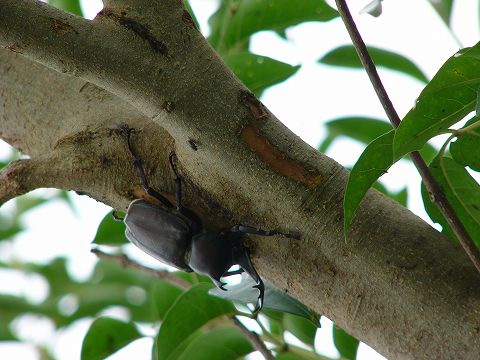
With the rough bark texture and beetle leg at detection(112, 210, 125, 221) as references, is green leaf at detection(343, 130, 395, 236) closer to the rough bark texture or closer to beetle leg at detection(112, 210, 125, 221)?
the rough bark texture

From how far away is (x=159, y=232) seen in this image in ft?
4.31

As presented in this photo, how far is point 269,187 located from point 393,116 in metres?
0.21

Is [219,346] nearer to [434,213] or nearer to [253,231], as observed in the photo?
[253,231]

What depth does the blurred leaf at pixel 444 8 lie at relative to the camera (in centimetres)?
124

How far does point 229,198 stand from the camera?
106 centimetres

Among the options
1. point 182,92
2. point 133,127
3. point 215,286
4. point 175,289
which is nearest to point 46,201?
point 175,289

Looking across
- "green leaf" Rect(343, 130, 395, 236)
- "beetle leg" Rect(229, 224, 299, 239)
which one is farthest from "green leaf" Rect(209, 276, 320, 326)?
"green leaf" Rect(343, 130, 395, 236)

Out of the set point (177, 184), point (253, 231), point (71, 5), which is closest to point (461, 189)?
point (253, 231)

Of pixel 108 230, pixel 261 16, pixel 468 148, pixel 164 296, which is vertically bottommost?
pixel 164 296

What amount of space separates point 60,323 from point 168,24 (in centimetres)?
179

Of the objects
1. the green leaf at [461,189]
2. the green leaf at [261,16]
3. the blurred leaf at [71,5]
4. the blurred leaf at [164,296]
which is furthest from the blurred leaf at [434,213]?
the blurred leaf at [71,5]

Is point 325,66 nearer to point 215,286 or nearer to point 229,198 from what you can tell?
point 215,286

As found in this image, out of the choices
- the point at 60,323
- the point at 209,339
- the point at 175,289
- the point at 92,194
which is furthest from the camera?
the point at 60,323

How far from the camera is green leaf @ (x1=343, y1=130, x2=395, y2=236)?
93 centimetres
